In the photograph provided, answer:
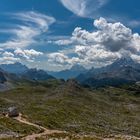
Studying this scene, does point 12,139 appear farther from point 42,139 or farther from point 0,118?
point 0,118

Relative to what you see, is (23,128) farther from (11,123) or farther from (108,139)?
(108,139)

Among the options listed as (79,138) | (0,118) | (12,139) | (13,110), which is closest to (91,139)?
(79,138)

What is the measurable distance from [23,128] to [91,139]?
1532 inches

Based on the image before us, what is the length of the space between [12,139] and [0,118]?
4094 cm

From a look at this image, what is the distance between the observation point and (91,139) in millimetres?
67938

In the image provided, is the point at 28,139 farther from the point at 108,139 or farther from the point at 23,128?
the point at 23,128

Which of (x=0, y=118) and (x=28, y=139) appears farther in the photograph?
(x=0, y=118)

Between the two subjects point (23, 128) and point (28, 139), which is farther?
point (23, 128)

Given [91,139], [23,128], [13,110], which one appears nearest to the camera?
[91,139]

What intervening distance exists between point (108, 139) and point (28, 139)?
1601 centimetres

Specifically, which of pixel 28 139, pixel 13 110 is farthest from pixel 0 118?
pixel 28 139

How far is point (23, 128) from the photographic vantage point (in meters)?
103

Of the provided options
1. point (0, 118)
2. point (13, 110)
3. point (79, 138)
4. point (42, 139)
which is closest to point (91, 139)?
point (79, 138)

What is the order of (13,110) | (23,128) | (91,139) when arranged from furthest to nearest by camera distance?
1. (13,110)
2. (23,128)
3. (91,139)
